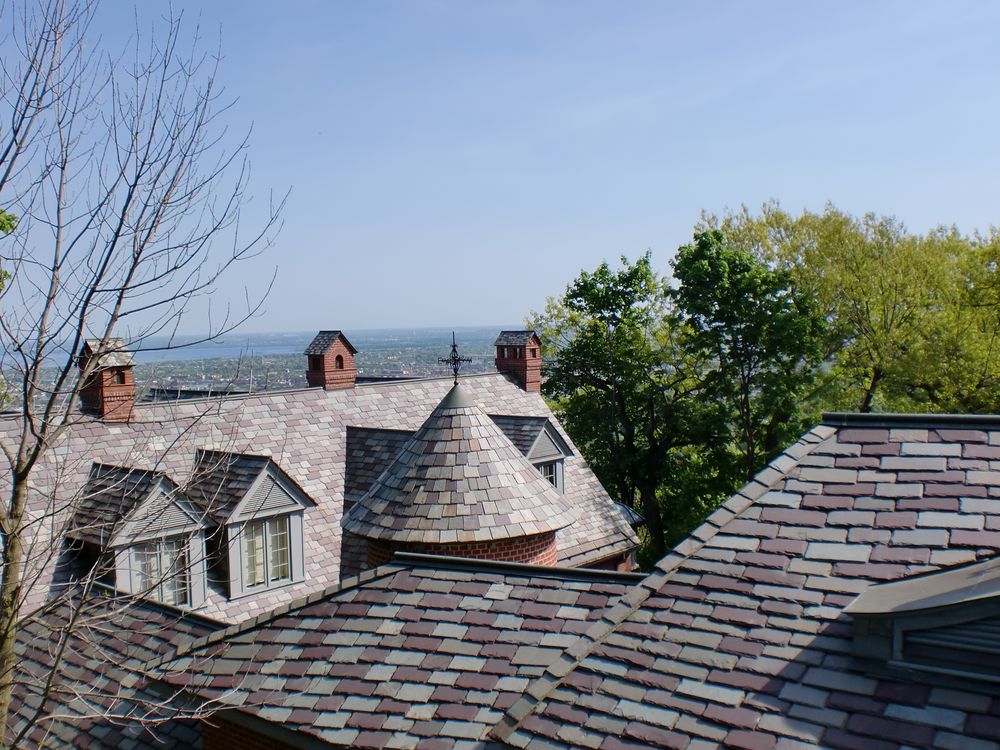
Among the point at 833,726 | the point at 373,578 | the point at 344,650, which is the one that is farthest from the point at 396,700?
the point at 833,726

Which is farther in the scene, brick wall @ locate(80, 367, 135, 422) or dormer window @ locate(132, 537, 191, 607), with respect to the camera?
brick wall @ locate(80, 367, 135, 422)

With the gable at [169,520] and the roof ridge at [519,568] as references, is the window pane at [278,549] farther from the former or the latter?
the roof ridge at [519,568]

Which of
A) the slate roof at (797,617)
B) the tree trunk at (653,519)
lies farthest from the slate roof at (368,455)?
the tree trunk at (653,519)

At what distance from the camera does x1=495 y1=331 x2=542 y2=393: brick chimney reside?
82.3ft

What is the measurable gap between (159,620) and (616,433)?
2331 cm

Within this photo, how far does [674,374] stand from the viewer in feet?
109

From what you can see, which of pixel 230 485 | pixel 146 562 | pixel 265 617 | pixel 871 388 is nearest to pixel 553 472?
pixel 230 485

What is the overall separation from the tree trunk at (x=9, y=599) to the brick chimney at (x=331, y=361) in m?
13.9

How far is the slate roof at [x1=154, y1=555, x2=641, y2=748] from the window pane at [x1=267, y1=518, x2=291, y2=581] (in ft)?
19.9

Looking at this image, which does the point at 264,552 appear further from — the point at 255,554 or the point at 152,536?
the point at 152,536

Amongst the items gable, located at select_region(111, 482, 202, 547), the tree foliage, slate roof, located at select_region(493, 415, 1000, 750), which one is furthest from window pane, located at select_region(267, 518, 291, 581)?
the tree foliage

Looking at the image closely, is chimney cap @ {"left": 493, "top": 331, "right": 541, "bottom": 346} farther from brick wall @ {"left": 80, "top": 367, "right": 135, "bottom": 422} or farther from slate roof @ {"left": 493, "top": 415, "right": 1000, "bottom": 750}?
slate roof @ {"left": 493, "top": 415, "right": 1000, "bottom": 750}

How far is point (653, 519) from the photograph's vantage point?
3231 cm

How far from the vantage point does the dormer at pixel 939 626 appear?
510 centimetres
